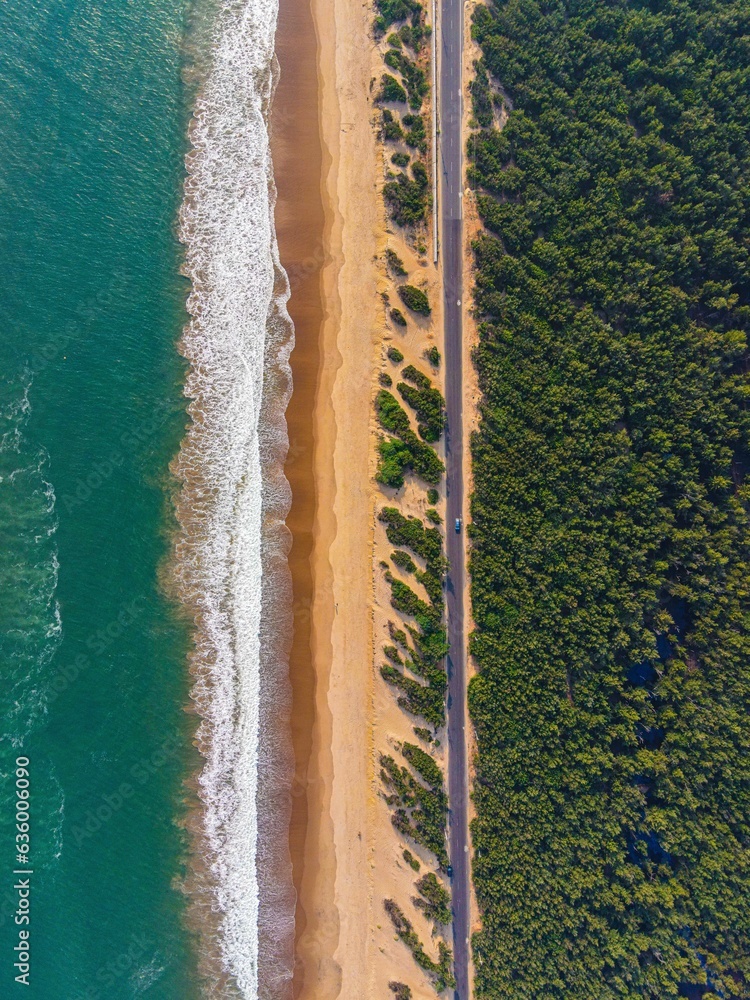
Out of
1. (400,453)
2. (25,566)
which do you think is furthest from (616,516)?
(25,566)

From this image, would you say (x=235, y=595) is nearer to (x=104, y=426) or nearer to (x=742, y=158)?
(x=104, y=426)

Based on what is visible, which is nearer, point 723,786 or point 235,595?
point 723,786

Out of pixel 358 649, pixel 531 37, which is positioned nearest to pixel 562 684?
pixel 358 649

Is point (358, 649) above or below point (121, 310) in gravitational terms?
below

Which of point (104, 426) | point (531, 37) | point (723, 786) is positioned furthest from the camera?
point (104, 426)

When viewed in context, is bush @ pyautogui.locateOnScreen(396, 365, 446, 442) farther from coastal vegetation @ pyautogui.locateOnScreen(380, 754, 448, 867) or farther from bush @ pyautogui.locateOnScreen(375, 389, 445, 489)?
coastal vegetation @ pyautogui.locateOnScreen(380, 754, 448, 867)

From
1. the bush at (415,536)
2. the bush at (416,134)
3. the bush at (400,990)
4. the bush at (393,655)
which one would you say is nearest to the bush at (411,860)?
the bush at (400,990)
